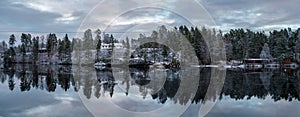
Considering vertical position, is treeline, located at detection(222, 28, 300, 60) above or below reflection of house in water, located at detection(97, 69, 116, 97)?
above

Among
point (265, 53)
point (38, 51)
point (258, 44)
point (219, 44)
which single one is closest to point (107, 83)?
point (219, 44)

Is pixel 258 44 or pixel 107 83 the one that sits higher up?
pixel 258 44

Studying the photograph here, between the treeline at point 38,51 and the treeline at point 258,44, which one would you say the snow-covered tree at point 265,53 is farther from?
the treeline at point 38,51

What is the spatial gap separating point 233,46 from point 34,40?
4605 cm

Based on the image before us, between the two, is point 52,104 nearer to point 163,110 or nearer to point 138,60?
point 163,110

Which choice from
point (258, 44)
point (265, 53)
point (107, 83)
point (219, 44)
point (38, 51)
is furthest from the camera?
point (38, 51)

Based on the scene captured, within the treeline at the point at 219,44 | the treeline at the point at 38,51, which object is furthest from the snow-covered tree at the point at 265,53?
the treeline at the point at 38,51

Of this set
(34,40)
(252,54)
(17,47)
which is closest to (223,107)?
(252,54)

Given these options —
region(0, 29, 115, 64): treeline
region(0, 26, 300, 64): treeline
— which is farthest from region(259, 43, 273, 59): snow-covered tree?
region(0, 29, 115, 64): treeline

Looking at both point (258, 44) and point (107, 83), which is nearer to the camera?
point (107, 83)

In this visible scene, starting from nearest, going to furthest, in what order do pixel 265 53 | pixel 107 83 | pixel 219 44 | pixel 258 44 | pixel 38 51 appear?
1. pixel 107 83
2. pixel 219 44
3. pixel 265 53
4. pixel 258 44
5. pixel 38 51

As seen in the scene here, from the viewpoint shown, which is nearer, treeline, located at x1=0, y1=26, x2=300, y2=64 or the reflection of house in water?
the reflection of house in water

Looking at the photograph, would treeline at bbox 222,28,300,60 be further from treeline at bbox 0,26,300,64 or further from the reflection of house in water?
the reflection of house in water

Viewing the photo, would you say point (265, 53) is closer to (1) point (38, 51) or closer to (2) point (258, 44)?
(2) point (258, 44)
